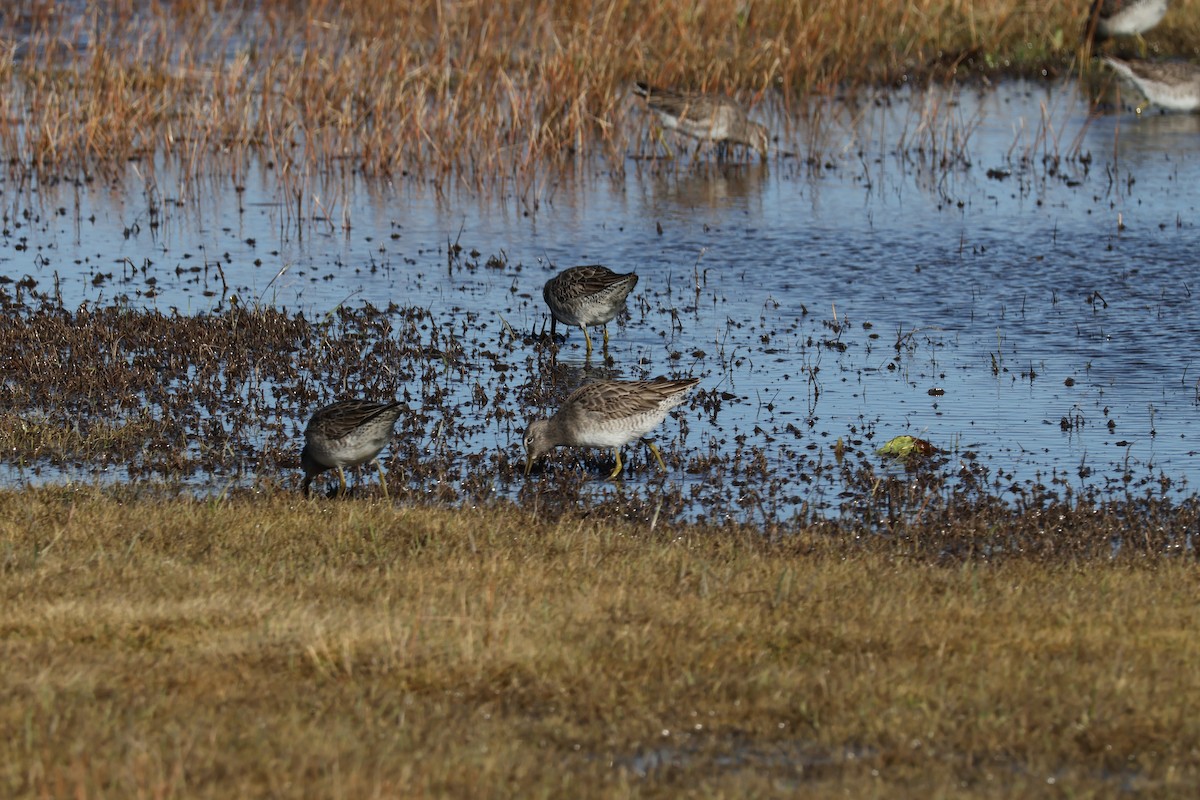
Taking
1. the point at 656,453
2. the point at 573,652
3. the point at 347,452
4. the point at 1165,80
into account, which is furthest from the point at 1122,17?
the point at 573,652

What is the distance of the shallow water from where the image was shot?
11.0 m

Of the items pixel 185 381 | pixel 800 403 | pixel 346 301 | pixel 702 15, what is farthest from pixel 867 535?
pixel 702 15

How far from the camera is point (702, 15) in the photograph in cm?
2472

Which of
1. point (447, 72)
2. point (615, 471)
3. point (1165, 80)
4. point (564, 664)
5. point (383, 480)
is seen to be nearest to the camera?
point (564, 664)

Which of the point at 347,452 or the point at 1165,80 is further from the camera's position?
the point at 1165,80

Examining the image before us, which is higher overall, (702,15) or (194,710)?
(702,15)

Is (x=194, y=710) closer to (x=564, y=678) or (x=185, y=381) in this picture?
(x=564, y=678)

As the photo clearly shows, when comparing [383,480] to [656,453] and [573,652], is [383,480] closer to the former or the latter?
[656,453]

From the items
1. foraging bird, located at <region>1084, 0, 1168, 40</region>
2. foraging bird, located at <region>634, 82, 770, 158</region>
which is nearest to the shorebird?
foraging bird, located at <region>1084, 0, 1168, 40</region>

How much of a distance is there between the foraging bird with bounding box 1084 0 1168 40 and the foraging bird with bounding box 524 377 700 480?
61.2 feet

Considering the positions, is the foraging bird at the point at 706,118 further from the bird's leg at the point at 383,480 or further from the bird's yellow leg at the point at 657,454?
the bird's leg at the point at 383,480

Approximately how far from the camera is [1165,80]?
23.7m

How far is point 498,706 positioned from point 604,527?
8.76 feet

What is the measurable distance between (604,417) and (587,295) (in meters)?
2.94
